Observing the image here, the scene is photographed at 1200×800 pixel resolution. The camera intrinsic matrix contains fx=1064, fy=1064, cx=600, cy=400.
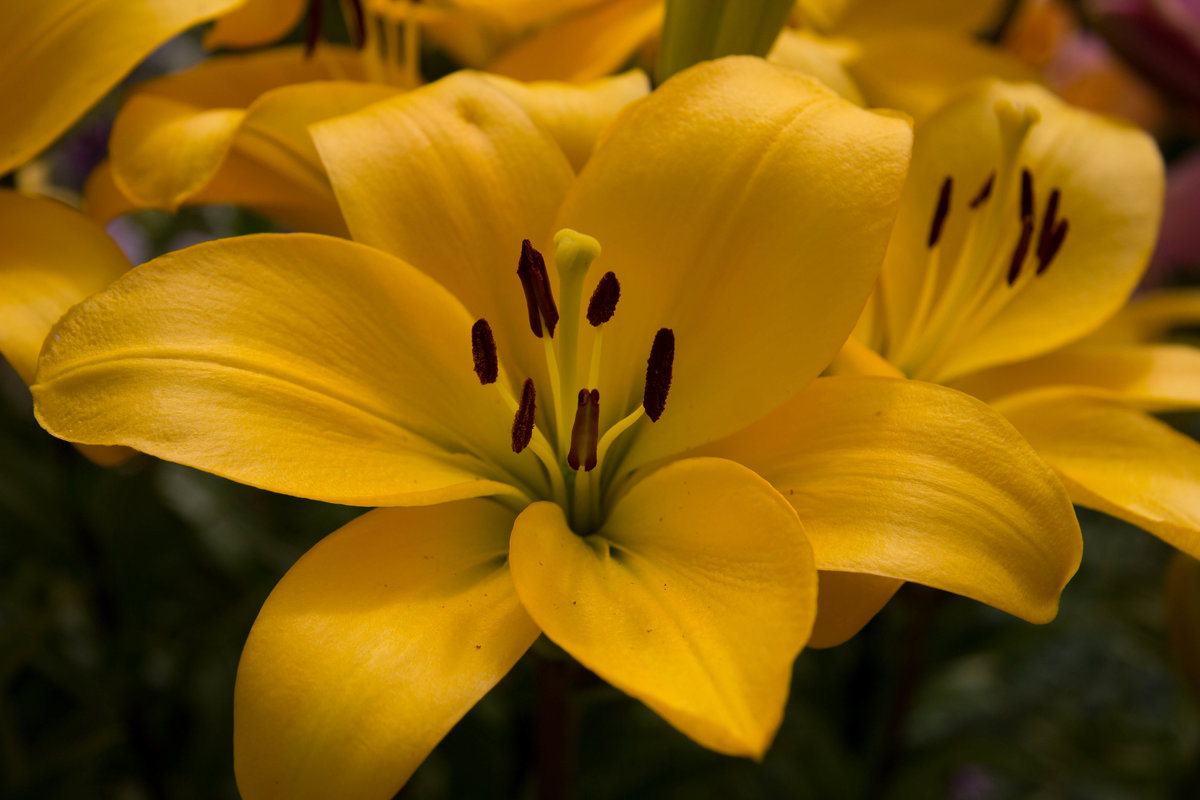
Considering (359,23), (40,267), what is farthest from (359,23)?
(40,267)

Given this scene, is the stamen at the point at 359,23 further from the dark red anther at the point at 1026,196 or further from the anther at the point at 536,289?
the dark red anther at the point at 1026,196

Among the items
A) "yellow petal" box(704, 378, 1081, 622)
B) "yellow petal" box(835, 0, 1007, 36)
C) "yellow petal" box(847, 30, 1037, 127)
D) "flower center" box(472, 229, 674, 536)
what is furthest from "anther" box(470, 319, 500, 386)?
"yellow petal" box(835, 0, 1007, 36)

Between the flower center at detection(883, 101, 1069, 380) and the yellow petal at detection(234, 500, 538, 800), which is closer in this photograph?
the yellow petal at detection(234, 500, 538, 800)

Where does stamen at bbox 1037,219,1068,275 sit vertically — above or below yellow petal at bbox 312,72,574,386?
below

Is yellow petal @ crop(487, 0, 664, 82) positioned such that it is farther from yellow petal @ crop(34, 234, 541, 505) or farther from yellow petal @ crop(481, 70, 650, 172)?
yellow petal @ crop(34, 234, 541, 505)

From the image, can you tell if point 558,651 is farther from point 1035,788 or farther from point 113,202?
point 1035,788

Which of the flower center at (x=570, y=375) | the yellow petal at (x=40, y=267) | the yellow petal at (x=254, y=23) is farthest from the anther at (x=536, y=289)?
the yellow petal at (x=254, y=23)

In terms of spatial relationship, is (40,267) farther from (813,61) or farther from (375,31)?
(813,61)
